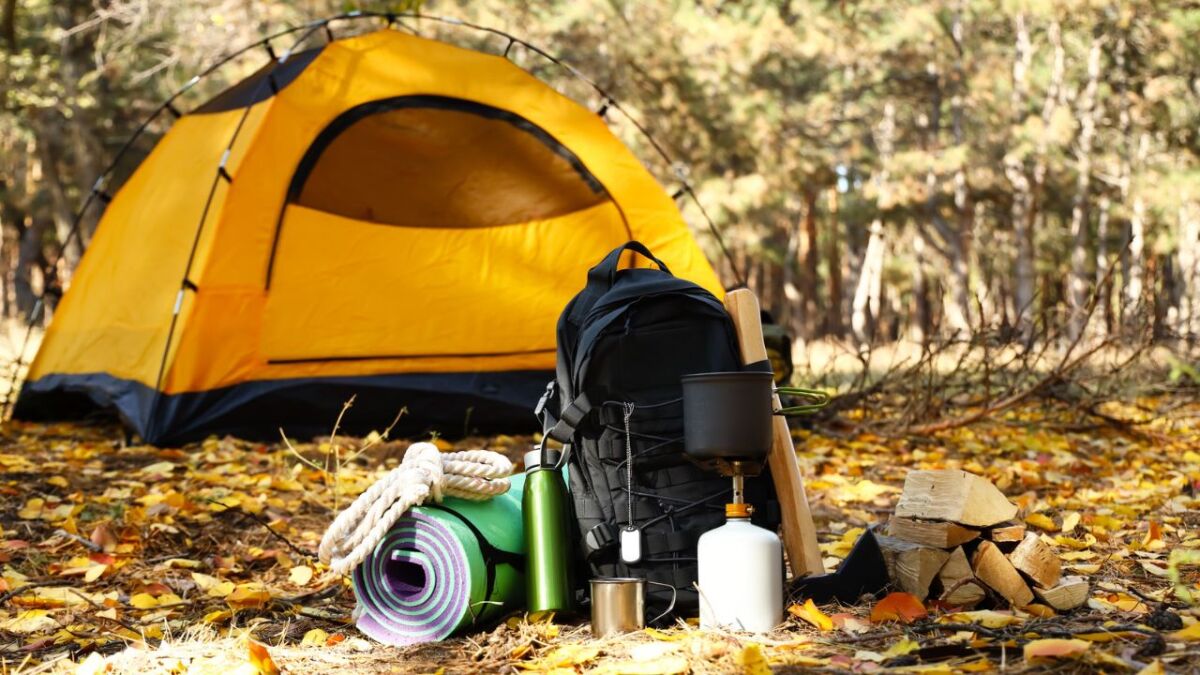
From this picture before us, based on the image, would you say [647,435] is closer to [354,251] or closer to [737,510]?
[737,510]

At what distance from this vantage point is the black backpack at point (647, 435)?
2.52 metres

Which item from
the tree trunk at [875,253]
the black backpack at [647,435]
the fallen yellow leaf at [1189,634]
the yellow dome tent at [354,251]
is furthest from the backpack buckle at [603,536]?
the tree trunk at [875,253]

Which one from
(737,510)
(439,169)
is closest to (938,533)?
(737,510)

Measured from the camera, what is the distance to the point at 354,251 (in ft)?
18.5

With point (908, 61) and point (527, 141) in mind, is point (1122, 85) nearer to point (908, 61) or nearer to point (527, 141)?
point (908, 61)

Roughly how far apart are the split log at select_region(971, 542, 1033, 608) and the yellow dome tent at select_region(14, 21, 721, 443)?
3393 millimetres

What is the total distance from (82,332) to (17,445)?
2.70ft

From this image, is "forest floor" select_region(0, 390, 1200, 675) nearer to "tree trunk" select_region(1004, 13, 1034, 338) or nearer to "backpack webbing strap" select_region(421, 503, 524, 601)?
"backpack webbing strap" select_region(421, 503, 524, 601)

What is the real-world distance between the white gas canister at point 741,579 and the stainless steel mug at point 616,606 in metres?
0.15

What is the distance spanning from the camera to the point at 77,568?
3.22 metres

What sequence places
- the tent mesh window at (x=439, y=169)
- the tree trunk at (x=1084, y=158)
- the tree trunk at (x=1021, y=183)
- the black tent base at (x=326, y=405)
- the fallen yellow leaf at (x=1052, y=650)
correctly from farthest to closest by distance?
the tree trunk at (x=1021, y=183) → the tree trunk at (x=1084, y=158) → the tent mesh window at (x=439, y=169) → the black tent base at (x=326, y=405) → the fallen yellow leaf at (x=1052, y=650)

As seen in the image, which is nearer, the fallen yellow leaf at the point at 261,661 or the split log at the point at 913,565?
the fallen yellow leaf at the point at 261,661

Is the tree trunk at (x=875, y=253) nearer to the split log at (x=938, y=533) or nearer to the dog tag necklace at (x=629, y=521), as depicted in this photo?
the split log at (x=938, y=533)

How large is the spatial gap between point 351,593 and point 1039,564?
185cm
